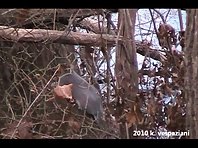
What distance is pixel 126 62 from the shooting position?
3.06 metres

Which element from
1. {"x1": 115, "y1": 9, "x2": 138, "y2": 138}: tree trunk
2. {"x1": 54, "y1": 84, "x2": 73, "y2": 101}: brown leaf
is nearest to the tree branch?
{"x1": 115, "y1": 9, "x2": 138, "y2": 138}: tree trunk

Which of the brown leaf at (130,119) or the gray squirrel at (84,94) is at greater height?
the gray squirrel at (84,94)

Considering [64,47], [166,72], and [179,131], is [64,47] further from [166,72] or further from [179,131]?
[179,131]

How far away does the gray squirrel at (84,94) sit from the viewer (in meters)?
2.91

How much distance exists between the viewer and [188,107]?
2186 mm

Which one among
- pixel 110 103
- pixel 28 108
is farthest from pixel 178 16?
pixel 28 108

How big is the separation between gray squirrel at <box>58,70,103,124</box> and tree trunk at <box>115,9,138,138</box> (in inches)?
5.5

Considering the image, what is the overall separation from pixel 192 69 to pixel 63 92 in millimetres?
921

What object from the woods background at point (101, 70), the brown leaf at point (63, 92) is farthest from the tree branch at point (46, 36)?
the brown leaf at point (63, 92)

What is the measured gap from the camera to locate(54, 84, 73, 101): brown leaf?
284 cm

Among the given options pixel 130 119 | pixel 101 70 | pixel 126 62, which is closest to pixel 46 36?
pixel 101 70

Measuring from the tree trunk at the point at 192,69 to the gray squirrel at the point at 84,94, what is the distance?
766 millimetres

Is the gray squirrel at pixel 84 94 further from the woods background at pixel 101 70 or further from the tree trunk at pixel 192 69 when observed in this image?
the tree trunk at pixel 192 69

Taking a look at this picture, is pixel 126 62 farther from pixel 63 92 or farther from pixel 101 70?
pixel 63 92
